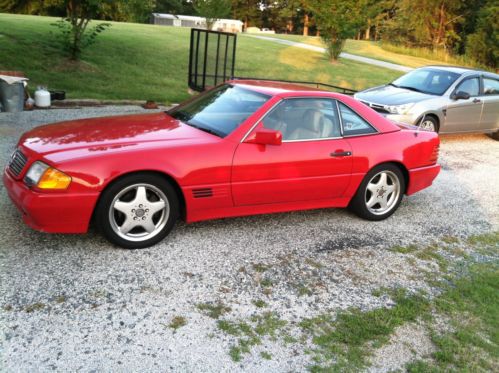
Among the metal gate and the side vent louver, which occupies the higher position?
the metal gate

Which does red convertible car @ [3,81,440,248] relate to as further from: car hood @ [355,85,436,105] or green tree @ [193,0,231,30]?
green tree @ [193,0,231,30]

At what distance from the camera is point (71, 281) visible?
3.65m

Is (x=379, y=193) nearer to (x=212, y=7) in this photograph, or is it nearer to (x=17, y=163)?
(x=17, y=163)

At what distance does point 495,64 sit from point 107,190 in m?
30.7

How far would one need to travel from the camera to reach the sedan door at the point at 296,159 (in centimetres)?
453

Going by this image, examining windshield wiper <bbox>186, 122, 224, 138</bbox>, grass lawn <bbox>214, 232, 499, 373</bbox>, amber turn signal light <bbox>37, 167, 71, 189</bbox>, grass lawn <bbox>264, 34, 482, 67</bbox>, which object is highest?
grass lawn <bbox>264, 34, 482, 67</bbox>

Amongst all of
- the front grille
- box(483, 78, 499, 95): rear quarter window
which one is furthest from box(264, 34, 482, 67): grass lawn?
the front grille

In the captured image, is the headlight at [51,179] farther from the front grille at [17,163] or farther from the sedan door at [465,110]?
the sedan door at [465,110]

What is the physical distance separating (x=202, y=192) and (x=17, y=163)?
158cm

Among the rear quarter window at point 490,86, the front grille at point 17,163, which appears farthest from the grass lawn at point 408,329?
the rear quarter window at point 490,86

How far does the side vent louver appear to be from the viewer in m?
4.30

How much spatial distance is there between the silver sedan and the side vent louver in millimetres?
5782

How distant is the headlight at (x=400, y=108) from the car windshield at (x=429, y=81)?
970mm

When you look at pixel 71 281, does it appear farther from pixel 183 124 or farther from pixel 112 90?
pixel 112 90
